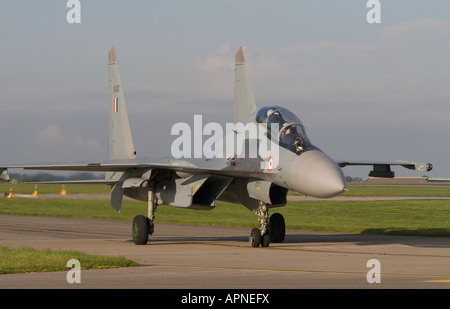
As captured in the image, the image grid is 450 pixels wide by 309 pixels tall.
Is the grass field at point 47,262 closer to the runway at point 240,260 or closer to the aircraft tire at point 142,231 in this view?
the runway at point 240,260

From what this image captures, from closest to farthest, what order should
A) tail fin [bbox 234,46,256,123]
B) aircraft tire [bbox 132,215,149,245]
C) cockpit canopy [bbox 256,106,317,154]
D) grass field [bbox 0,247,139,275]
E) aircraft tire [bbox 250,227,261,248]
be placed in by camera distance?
grass field [bbox 0,247,139,275], cockpit canopy [bbox 256,106,317,154], aircraft tire [bbox 250,227,261,248], aircraft tire [bbox 132,215,149,245], tail fin [bbox 234,46,256,123]

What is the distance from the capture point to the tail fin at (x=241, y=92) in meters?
21.2

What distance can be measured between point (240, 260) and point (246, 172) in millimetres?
3819

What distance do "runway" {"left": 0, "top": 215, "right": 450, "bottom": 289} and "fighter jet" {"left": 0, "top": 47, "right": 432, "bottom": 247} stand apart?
43.7 inches

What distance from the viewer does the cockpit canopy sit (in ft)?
57.7

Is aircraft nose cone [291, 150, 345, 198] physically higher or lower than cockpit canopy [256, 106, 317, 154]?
lower

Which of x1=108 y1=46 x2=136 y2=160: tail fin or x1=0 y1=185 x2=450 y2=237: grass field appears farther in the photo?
x1=0 y1=185 x2=450 y2=237: grass field

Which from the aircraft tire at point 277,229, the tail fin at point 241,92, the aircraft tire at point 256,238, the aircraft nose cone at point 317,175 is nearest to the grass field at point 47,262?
the aircraft nose cone at point 317,175

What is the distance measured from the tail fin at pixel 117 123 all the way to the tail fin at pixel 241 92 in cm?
430

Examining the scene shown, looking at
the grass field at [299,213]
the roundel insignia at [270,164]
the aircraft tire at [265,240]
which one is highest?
the grass field at [299,213]

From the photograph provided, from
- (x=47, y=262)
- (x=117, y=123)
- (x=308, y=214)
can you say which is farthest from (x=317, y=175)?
(x=308, y=214)

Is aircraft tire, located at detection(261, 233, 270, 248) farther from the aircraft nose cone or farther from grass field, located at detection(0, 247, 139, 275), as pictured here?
grass field, located at detection(0, 247, 139, 275)

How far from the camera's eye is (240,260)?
15.2 meters

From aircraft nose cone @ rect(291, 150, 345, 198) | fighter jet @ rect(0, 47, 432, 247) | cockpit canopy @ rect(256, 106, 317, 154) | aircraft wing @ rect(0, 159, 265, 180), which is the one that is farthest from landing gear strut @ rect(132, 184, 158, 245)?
aircraft nose cone @ rect(291, 150, 345, 198)
